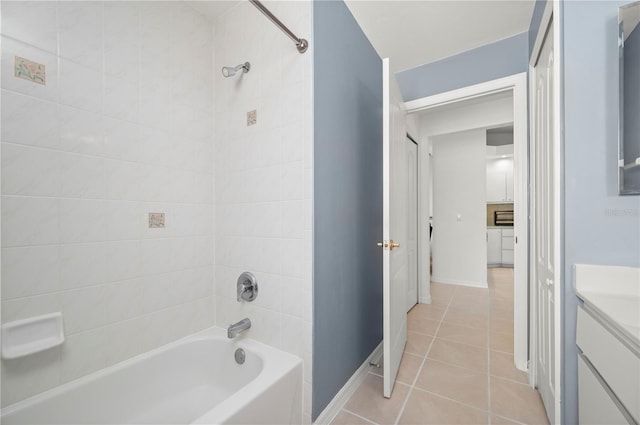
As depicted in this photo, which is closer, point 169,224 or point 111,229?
point 111,229

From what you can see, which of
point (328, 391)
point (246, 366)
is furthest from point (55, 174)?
point (328, 391)

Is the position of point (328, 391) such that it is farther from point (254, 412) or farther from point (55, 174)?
point (55, 174)

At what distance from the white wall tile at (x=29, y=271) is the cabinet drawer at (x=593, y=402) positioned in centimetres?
212

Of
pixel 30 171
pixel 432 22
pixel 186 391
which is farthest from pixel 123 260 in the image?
pixel 432 22

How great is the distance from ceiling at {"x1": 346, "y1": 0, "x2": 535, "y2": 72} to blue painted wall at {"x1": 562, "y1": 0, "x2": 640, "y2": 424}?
91cm

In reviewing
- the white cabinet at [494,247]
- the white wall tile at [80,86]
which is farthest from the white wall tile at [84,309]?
Answer: the white cabinet at [494,247]

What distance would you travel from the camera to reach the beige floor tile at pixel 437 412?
1.44 metres

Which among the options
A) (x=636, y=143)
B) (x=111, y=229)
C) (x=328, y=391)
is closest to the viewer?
(x=636, y=143)

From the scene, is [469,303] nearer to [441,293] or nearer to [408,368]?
[441,293]

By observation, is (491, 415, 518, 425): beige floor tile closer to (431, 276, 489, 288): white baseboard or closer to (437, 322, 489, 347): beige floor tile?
(437, 322, 489, 347): beige floor tile

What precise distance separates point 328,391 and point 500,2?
2680 millimetres

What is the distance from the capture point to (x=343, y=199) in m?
1.63

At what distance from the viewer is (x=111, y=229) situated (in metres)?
1.35

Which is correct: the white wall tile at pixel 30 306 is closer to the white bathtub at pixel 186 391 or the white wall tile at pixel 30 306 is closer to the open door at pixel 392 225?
the white bathtub at pixel 186 391
